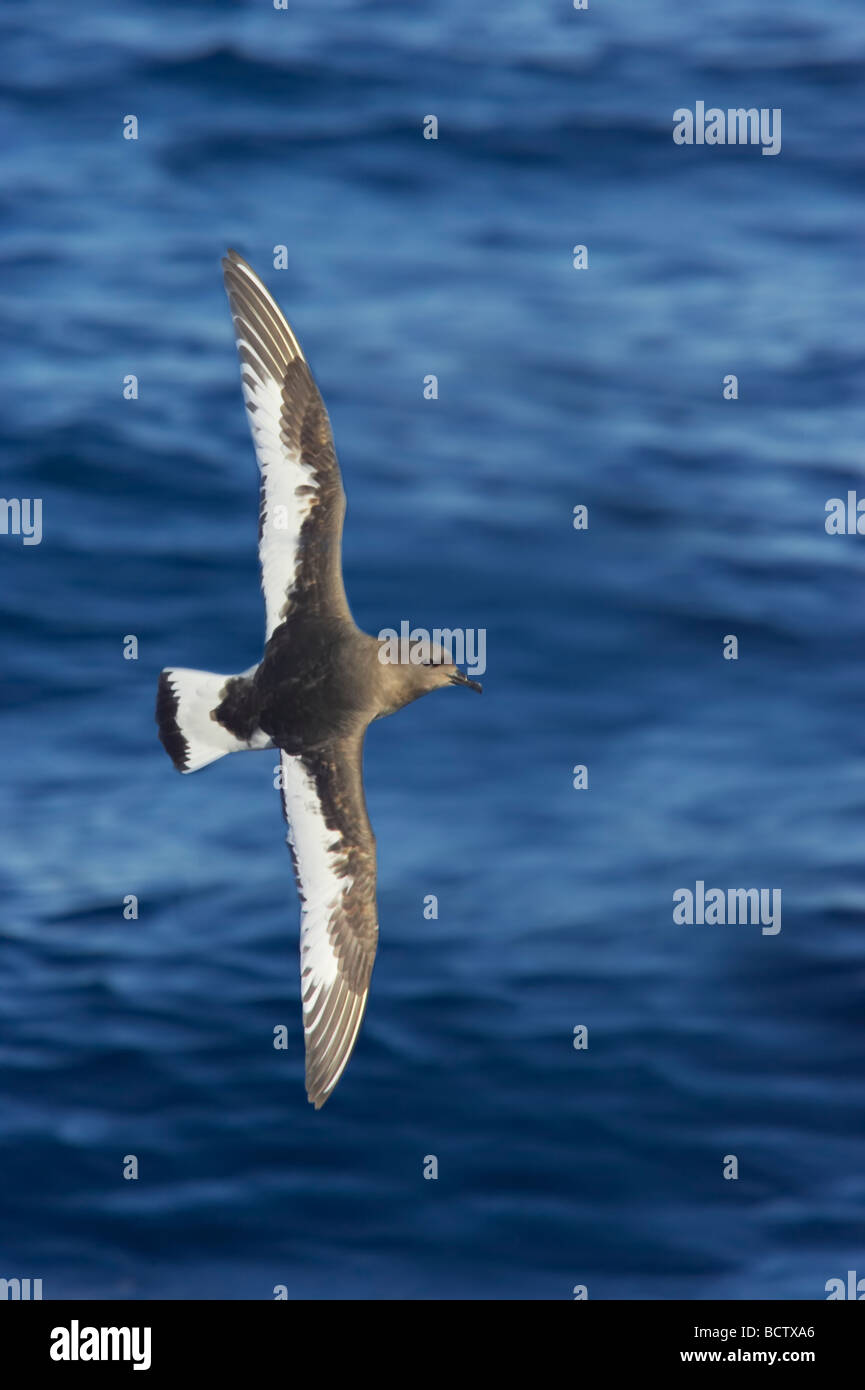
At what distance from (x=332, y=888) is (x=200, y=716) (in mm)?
1179

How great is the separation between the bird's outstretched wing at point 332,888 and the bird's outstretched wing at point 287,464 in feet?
2.71

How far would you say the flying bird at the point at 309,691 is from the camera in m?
9.80

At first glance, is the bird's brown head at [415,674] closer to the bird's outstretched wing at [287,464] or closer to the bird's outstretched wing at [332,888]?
the bird's outstretched wing at [332,888]

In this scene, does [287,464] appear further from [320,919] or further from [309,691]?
[320,919]

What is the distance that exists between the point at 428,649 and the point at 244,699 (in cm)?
102

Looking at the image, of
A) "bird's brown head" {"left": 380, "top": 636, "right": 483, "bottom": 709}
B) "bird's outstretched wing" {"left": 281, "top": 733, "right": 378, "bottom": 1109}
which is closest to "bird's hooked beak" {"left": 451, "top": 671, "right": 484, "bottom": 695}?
"bird's brown head" {"left": 380, "top": 636, "right": 483, "bottom": 709}

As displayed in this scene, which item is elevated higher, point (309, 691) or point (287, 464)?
point (287, 464)

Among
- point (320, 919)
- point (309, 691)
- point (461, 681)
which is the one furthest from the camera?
point (461, 681)

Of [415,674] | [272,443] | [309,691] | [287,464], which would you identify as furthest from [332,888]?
[272,443]

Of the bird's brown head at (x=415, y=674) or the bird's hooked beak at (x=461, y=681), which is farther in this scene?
the bird's hooked beak at (x=461, y=681)

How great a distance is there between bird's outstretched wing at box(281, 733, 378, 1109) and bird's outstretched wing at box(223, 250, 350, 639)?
827 millimetres

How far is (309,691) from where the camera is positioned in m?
9.74

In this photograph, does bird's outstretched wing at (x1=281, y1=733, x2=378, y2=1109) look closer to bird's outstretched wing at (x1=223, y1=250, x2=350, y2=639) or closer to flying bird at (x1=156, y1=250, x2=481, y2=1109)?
flying bird at (x1=156, y1=250, x2=481, y2=1109)

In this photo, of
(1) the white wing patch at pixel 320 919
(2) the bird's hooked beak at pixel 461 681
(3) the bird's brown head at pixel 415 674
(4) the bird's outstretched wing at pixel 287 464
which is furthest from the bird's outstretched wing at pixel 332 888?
(4) the bird's outstretched wing at pixel 287 464
